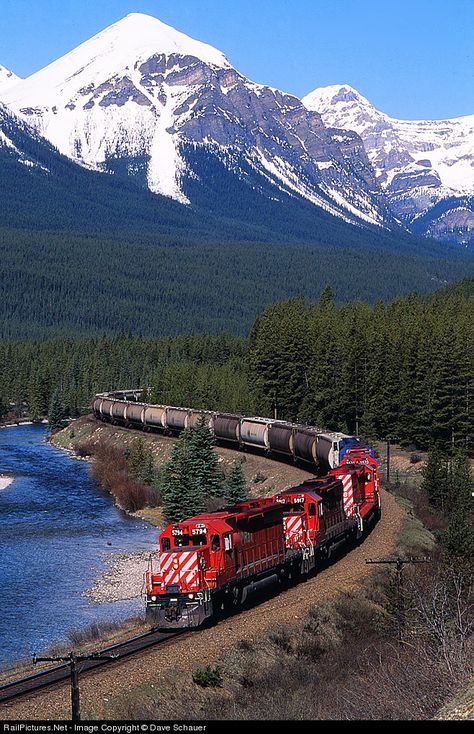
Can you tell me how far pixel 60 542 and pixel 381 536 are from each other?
71.2ft

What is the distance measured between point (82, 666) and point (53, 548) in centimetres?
3262

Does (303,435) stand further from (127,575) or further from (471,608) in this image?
(471,608)

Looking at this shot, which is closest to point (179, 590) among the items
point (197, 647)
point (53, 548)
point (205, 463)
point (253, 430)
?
point (197, 647)

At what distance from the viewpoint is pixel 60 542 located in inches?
2842

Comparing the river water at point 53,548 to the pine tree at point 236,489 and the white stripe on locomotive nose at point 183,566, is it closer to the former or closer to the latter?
the pine tree at point 236,489

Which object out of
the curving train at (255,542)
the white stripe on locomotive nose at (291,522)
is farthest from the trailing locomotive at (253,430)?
the white stripe on locomotive nose at (291,522)

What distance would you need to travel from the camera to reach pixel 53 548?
230ft

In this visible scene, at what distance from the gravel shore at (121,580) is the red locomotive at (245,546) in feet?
24.5

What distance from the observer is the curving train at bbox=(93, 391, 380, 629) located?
135ft

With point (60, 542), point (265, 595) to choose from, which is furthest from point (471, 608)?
point (60, 542)

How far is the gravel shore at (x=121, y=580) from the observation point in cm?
5697

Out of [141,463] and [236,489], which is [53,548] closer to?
[236,489]

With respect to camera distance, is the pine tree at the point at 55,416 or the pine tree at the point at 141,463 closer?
the pine tree at the point at 141,463

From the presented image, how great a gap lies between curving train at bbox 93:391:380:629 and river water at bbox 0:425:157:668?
5.20 meters
